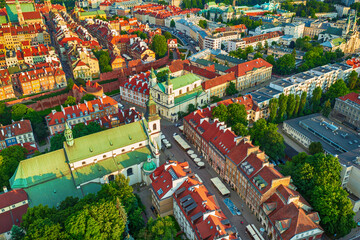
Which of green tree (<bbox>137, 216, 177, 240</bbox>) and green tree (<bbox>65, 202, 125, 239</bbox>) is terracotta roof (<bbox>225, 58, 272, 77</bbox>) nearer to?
green tree (<bbox>137, 216, 177, 240</bbox>)

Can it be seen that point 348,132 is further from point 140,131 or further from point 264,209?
point 140,131

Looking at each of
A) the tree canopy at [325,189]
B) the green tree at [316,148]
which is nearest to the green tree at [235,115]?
the green tree at [316,148]

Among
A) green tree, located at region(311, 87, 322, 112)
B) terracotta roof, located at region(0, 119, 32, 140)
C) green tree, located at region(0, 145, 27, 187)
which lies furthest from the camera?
green tree, located at region(311, 87, 322, 112)

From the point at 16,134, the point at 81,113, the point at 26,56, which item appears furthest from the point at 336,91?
the point at 26,56

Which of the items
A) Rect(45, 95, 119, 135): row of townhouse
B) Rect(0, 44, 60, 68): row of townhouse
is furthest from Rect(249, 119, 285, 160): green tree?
Rect(0, 44, 60, 68): row of townhouse

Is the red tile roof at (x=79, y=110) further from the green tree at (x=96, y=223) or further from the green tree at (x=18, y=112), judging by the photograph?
the green tree at (x=96, y=223)

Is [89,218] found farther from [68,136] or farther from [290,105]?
[290,105]
